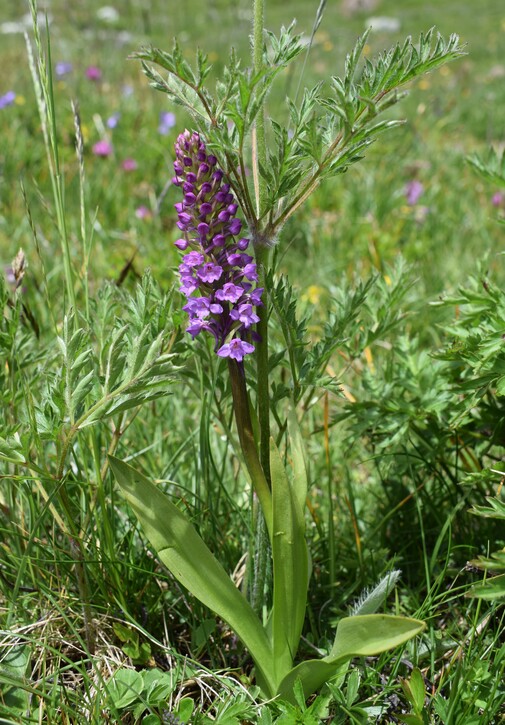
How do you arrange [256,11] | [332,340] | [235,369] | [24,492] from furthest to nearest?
[24,492] → [332,340] → [235,369] → [256,11]

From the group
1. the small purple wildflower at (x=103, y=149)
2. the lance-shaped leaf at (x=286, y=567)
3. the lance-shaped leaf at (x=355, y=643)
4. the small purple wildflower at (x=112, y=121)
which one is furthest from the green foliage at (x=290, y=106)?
the small purple wildflower at (x=103, y=149)

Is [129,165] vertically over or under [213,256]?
over

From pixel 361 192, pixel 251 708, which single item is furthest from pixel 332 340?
pixel 361 192

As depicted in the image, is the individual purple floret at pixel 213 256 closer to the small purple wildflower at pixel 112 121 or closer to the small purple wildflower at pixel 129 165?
the small purple wildflower at pixel 112 121

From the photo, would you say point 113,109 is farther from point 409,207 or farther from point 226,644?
point 226,644

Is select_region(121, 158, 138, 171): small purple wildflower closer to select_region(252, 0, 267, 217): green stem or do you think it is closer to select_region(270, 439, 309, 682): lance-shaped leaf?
select_region(252, 0, 267, 217): green stem

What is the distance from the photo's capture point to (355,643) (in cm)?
124

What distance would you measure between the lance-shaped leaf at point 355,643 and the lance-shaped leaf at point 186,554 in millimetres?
95

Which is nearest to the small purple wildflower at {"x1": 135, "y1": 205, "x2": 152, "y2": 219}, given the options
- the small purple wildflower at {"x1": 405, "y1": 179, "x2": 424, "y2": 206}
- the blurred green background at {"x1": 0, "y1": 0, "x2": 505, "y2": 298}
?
the blurred green background at {"x1": 0, "y1": 0, "x2": 505, "y2": 298}

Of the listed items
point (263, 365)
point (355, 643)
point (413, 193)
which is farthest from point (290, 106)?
point (413, 193)

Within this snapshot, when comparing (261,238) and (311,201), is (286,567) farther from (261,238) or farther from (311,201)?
(311,201)

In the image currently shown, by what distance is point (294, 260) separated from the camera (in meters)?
3.54

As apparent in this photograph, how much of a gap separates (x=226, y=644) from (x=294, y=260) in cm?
229

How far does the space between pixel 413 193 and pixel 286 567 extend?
332cm
